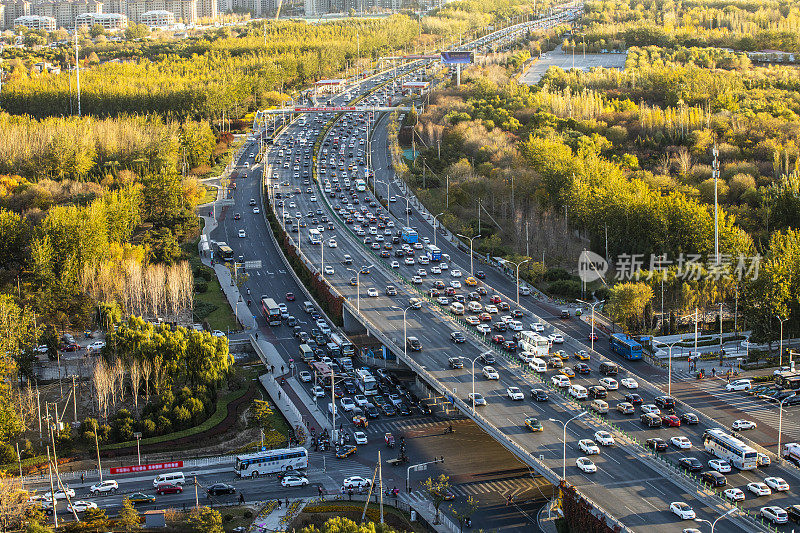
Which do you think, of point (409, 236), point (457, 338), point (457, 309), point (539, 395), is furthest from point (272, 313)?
point (539, 395)

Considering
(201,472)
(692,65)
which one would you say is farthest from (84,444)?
(692,65)

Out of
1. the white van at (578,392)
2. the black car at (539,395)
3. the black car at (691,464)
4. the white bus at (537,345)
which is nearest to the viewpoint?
the black car at (691,464)

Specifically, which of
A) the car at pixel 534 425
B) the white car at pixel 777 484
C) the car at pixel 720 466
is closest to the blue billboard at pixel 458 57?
the car at pixel 534 425

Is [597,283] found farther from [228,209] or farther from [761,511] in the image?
[228,209]

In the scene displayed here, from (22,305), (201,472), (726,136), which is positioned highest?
(726,136)

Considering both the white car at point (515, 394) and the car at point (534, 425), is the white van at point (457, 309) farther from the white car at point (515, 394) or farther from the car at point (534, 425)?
the car at point (534, 425)

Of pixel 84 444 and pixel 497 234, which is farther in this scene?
pixel 497 234

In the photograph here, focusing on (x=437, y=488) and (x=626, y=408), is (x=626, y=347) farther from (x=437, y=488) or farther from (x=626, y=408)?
(x=437, y=488)
